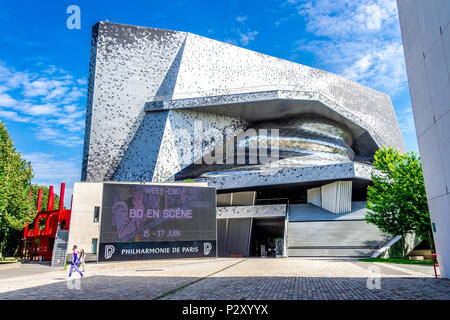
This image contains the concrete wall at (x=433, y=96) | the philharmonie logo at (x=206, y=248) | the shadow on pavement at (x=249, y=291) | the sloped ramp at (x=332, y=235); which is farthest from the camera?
the sloped ramp at (x=332, y=235)

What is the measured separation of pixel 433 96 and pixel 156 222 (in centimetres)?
1775

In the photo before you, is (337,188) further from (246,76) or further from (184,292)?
(184,292)

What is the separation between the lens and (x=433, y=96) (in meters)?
11.4

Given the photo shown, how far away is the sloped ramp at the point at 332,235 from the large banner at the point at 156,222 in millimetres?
10274

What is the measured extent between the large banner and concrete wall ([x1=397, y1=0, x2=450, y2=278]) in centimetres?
1509

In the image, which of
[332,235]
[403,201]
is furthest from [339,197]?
[403,201]

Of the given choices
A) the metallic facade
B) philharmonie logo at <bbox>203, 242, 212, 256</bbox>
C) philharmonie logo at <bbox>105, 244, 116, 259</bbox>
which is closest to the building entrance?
the metallic facade

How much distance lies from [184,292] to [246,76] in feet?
137

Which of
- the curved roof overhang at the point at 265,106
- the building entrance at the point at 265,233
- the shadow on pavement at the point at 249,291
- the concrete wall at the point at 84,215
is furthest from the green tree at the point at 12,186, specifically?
the building entrance at the point at 265,233

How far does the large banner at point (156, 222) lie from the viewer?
69.7 ft

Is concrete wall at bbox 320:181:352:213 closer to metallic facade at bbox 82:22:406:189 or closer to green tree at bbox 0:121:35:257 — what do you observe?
metallic facade at bbox 82:22:406:189

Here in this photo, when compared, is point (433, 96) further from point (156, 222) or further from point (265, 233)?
point (265, 233)

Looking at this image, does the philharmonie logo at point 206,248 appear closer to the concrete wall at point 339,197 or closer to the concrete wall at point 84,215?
the concrete wall at point 84,215
